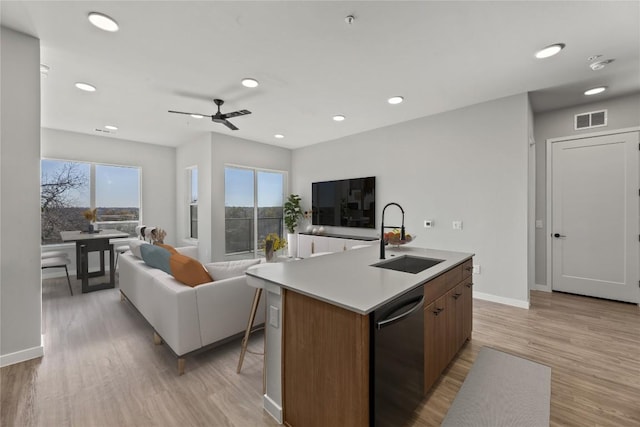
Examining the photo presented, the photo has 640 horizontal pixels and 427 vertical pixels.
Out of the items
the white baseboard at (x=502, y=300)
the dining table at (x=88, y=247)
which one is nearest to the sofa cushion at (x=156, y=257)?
the dining table at (x=88, y=247)

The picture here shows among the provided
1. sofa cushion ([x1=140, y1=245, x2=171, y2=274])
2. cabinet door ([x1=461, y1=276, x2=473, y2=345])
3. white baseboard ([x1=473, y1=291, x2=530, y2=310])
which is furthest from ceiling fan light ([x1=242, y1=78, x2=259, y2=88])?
white baseboard ([x1=473, y1=291, x2=530, y2=310])

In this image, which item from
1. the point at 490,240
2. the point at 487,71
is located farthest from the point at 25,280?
the point at 490,240

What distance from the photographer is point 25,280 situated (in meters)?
2.24

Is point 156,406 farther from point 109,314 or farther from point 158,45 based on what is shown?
point 158,45

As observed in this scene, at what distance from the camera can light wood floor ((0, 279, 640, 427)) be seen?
1.67 meters

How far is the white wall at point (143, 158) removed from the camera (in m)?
5.10

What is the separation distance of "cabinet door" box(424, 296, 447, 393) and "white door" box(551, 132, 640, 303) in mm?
3398

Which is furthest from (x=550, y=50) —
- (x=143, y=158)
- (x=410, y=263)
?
(x=143, y=158)

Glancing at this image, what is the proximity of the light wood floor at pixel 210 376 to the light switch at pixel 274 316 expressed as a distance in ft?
2.00

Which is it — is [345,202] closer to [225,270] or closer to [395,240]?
[395,240]

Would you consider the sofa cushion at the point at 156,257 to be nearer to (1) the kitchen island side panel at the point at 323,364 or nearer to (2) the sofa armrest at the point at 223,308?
(2) the sofa armrest at the point at 223,308

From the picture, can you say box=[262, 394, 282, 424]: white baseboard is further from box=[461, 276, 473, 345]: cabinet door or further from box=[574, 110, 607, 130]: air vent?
box=[574, 110, 607, 130]: air vent

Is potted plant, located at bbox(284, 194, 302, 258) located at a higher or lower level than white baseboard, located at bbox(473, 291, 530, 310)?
higher

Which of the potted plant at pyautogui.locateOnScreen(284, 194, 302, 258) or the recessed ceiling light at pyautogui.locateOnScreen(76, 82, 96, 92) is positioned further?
the potted plant at pyautogui.locateOnScreen(284, 194, 302, 258)
